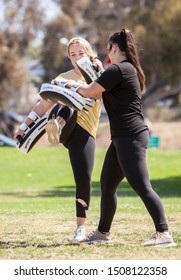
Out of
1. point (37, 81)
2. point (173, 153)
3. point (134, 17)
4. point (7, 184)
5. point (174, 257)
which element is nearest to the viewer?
point (174, 257)

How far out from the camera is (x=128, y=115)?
24.0 ft

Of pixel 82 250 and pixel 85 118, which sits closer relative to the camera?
pixel 82 250

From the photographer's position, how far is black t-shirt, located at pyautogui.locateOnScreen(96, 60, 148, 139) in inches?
285

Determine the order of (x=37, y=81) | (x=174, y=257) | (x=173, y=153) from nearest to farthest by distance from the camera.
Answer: (x=174, y=257) → (x=173, y=153) → (x=37, y=81)

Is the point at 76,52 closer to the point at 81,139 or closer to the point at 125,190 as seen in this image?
the point at 81,139

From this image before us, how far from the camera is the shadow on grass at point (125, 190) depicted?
1933 cm

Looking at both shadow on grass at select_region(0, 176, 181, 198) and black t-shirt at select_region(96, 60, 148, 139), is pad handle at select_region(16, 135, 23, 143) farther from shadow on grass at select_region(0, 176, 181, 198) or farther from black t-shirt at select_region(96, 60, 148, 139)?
shadow on grass at select_region(0, 176, 181, 198)

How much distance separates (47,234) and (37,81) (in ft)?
223

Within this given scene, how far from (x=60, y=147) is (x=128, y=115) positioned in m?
28.2

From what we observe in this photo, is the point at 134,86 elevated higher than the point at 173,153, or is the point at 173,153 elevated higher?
the point at 134,86

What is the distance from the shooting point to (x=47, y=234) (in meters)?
8.34

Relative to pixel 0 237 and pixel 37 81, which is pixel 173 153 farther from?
pixel 37 81

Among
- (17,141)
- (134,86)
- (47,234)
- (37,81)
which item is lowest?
(37,81)

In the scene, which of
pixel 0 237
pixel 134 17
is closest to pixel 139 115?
pixel 0 237
